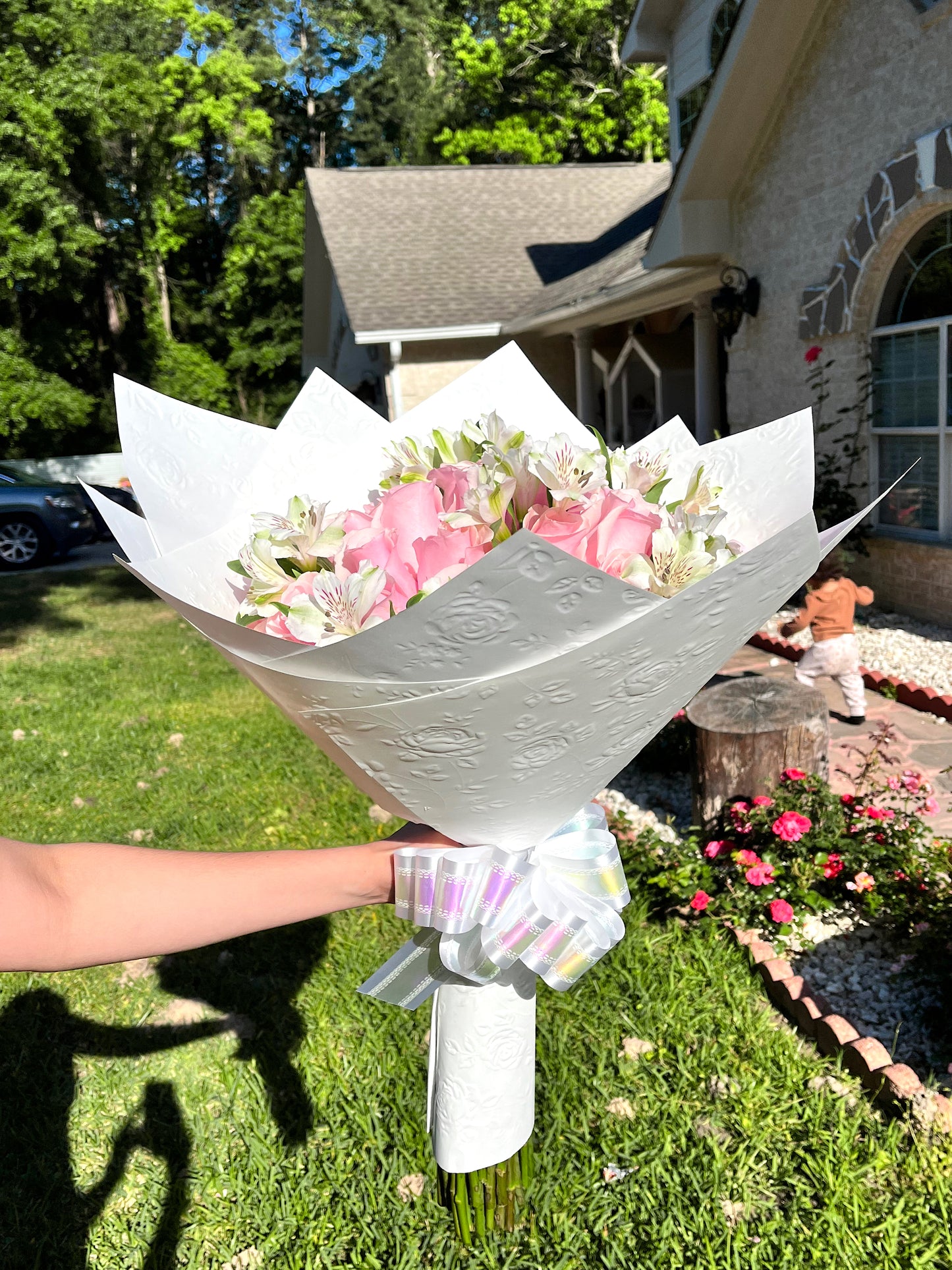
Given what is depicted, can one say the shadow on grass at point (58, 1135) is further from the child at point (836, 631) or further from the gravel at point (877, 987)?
the child at point (836, 631)

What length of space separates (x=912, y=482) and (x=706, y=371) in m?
3.88

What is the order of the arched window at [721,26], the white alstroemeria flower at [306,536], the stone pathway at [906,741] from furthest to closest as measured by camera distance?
the arched window at [721,26], the stone pathway at [906,741], the white alstroemeria flower at [306,536]

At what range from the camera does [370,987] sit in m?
1.60

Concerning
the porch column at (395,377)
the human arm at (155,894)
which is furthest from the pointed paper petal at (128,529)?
the porch column at (395,377)

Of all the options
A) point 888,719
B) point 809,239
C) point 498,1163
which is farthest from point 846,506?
point 498,1163

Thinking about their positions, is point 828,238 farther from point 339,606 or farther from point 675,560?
point 339,606

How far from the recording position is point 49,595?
12.0 m

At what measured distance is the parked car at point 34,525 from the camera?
15.0 metres

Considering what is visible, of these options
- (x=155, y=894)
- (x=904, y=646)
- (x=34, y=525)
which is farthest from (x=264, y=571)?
(x=34, y=525)

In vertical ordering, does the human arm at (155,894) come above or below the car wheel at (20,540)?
above

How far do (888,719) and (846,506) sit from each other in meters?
3.23

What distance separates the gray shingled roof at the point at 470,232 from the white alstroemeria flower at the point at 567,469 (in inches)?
504

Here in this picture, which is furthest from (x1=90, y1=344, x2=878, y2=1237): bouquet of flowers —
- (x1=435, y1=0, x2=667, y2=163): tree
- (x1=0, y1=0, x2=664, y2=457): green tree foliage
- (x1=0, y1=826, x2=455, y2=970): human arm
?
(x1=435, y1=0, x2=667, y2=163): tree

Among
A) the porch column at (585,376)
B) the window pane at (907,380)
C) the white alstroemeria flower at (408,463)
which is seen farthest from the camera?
the porch column at (585,376)
